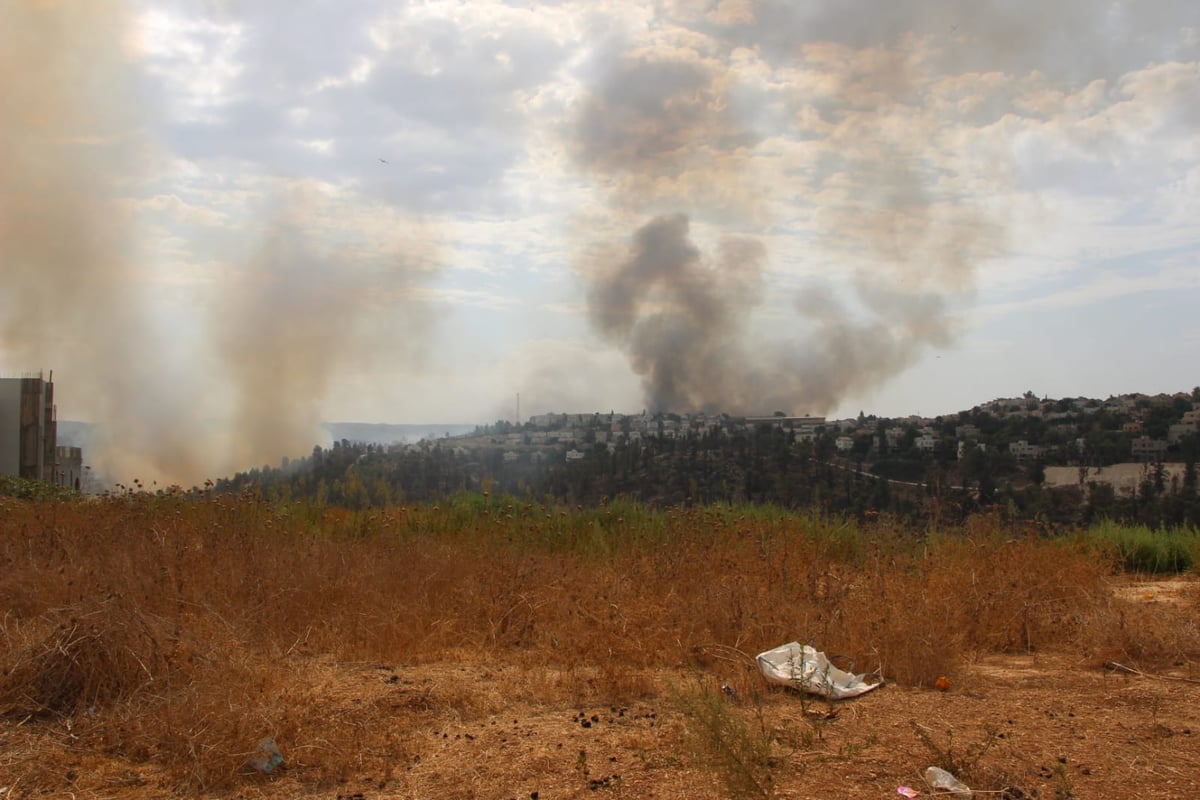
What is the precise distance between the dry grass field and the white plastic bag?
0.10 m

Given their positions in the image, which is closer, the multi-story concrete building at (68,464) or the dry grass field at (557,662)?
the dry grass field at (557,662)

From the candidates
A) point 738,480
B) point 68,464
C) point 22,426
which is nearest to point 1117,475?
point 738,480

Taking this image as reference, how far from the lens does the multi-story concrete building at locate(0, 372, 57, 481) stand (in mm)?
21766

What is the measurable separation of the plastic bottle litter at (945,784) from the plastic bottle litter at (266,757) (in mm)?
2754

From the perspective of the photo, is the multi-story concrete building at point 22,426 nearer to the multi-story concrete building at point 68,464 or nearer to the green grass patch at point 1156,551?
the multi-story concrete building at point 68,464

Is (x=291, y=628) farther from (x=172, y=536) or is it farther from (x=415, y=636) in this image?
(x=172, y=536)

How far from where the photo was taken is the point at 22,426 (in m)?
21.9

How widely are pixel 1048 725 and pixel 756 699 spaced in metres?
1.43

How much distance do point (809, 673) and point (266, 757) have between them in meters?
2.83

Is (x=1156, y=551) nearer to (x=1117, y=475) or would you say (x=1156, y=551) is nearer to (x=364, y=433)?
(x=1117, y=475)

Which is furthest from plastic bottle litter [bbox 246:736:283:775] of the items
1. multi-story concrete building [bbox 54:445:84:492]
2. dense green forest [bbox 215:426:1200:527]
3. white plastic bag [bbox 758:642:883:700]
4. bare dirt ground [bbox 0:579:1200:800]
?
multi-story concrete building [bbox 54:445:84:492]

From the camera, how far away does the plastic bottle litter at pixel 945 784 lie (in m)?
3.29

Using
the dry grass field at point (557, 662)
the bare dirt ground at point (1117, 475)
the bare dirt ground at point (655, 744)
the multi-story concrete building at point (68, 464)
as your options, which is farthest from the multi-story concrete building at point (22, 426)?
the bare dirt ground at point (1117, 475)

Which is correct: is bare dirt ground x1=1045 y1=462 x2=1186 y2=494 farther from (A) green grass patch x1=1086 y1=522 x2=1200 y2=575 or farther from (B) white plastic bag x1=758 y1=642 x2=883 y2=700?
(B) white plastic bag x1=758 y1=642 x2=883 y2=700
